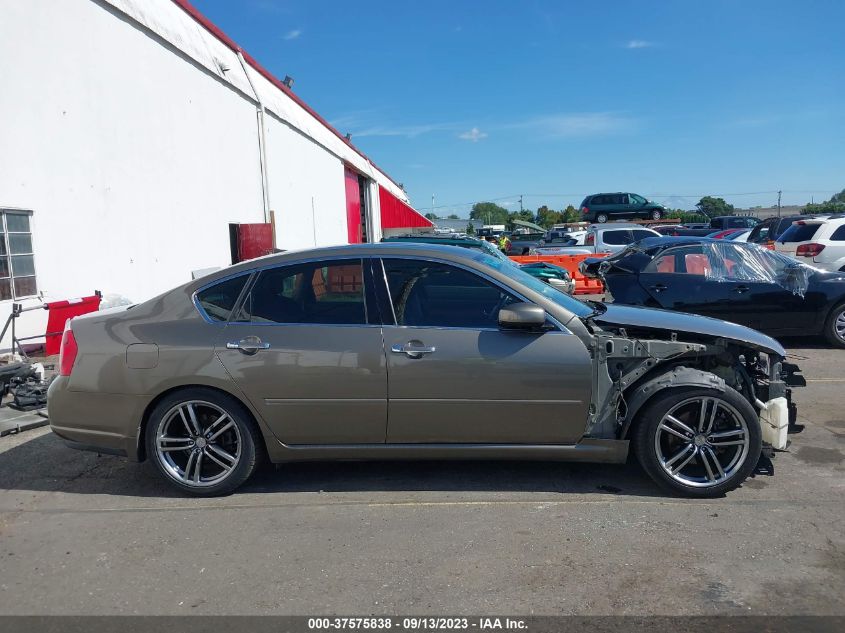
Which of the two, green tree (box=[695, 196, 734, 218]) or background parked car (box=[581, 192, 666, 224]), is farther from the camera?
green tree (box=[695, 196, 734, 218])

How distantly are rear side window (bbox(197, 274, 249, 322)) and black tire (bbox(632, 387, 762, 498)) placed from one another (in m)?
2.72

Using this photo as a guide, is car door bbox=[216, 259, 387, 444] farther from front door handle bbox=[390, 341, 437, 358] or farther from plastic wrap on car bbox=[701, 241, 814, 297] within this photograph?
plastic wrap on car bbox=[701, 241, 814, 297]

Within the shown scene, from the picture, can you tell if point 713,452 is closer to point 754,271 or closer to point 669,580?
point 669,580

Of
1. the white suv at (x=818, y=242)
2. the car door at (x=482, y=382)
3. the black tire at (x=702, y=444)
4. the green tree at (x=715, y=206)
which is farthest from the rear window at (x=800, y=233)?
the green tree at (x=715, y=206)

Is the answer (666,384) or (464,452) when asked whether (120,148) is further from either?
(666,384)

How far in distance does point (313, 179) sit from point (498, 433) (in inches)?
773

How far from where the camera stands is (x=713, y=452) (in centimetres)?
431

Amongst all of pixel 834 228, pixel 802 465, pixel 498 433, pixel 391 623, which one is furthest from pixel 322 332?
pixel 834 228

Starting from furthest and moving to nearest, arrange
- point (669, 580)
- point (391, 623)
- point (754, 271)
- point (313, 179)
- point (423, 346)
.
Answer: point (313, 179), point (754, 271), point (423, 346), point (669, 580), point (391, 623)

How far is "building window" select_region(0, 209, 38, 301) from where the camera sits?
8.91 m

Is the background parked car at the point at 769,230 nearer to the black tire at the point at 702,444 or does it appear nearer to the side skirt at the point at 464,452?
the black tire at the point at 702,444

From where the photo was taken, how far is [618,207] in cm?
3778

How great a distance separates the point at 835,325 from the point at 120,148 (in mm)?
10789

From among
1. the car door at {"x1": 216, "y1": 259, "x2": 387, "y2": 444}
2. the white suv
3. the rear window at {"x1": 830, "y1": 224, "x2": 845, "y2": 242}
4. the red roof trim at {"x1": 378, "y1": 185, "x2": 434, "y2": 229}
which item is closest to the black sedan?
the white suv
